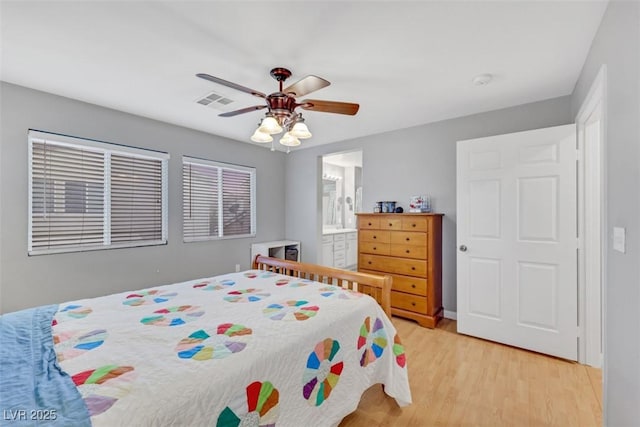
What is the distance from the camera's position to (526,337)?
8.50 feet

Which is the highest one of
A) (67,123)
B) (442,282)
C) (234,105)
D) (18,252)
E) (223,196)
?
(234,105)

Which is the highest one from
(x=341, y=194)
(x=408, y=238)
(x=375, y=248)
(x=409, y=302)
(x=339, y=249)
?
(x=341, y=194)

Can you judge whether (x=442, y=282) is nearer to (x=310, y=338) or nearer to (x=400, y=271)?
(x=400, y=271)

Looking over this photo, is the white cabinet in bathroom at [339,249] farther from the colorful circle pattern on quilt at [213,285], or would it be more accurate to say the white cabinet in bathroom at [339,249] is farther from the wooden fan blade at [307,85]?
the wooden fan blade at [307,85]

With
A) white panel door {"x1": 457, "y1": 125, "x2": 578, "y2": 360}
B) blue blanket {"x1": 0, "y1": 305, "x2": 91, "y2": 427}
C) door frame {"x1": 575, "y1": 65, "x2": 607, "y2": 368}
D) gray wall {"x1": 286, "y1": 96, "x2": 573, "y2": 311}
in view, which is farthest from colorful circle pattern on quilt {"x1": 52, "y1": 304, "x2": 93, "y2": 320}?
door frame {"x1": 575, "y1": 65, "x2": 607, "y2": 368}

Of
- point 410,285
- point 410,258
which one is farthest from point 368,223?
point 410,285

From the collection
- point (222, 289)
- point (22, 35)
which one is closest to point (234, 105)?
point (22, 35)

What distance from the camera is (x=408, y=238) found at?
3.26m

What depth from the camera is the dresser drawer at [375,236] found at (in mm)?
3445

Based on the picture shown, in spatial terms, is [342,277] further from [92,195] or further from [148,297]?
[92,195]

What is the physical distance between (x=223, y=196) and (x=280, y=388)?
3483mm

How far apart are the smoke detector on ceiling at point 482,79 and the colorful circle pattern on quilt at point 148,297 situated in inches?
115

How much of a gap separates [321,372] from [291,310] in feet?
1.26

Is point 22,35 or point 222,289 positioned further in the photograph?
point 222,289
